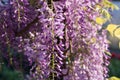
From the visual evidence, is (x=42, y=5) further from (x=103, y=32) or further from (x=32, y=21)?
(x=103, y=32)

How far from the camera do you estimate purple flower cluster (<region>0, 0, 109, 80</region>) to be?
5.62 ft

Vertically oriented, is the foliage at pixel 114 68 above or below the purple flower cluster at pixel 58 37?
below

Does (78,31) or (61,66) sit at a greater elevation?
(78,31)

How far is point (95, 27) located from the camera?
6.14ft

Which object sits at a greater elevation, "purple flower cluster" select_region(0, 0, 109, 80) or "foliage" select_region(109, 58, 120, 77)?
"purple flower cluster" select_region(0, 0, 109, 80)

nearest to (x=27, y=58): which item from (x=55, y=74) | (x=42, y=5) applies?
(x=55, y=74)

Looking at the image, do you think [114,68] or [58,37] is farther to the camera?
[114,68]

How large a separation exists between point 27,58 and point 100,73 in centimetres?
34

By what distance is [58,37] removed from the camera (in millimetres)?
A: 1771

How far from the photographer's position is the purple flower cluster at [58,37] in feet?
5.62

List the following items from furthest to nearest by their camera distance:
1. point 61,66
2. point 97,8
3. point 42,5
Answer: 1. point 97,8
2. point 61,66
3. point 42,5

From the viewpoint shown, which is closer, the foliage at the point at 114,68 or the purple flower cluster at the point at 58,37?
the purple flower cluster at the point at 58,37

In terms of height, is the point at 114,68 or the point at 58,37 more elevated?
the point at 58,37

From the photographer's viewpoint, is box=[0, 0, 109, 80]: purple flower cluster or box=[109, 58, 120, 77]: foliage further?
box=[109, 58, 120, 77]: foliage
